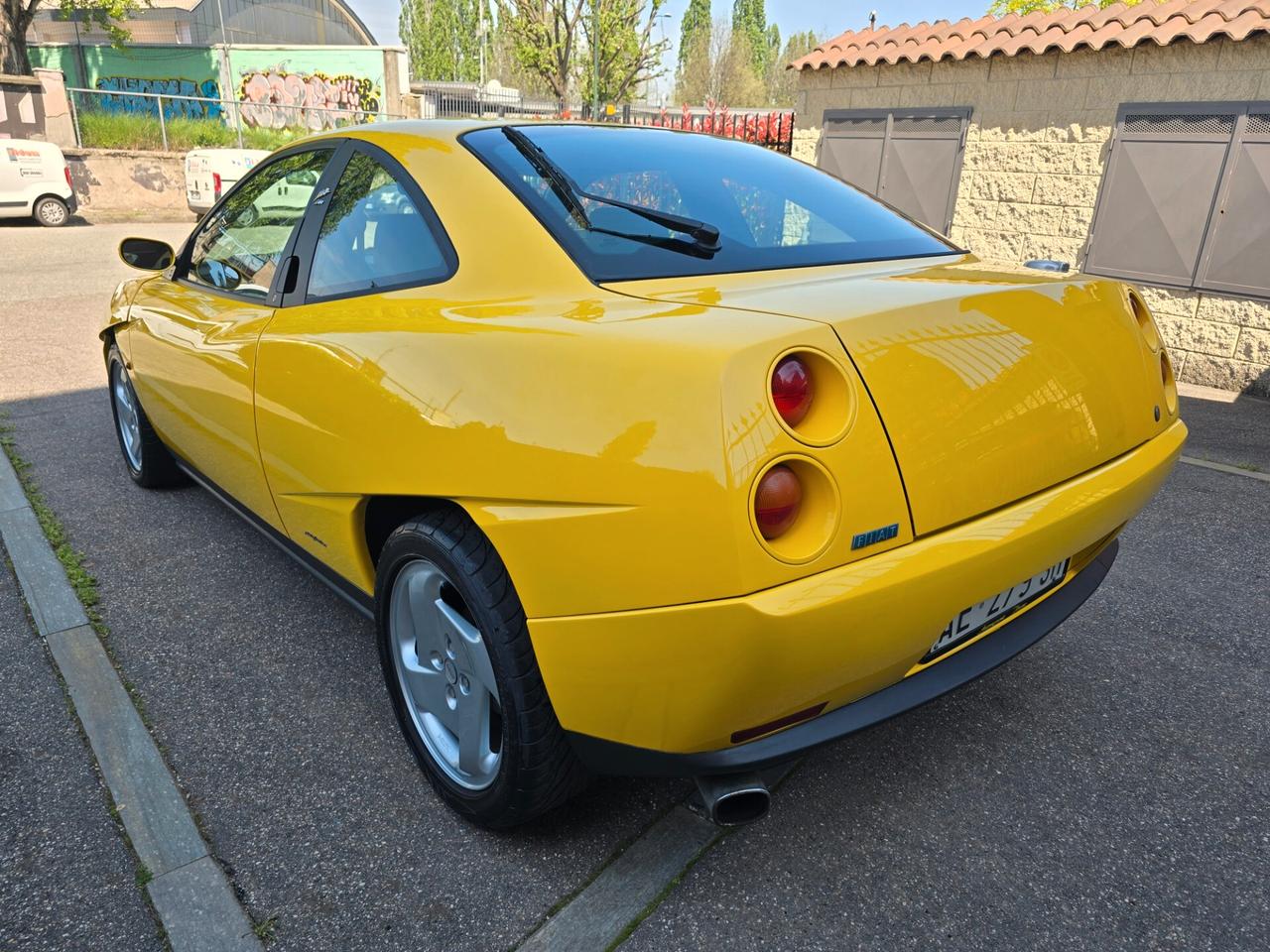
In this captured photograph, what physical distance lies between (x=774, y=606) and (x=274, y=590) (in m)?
2.35

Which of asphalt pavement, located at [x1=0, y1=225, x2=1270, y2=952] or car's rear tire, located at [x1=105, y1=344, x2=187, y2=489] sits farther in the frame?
car's rear tire, located at [x1=105, y1=344, x2=187, y2=489]

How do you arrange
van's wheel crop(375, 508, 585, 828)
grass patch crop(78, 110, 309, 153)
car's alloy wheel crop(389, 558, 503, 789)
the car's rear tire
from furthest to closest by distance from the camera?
1. grass patch crop(78, 110, 309, 153)
2. the car's rear tire
3. car's alloy wheel crop(389, 558, 503, 789)
4. van's wheel crop(375, 508, 585, 828)

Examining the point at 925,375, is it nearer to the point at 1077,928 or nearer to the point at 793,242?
the point at 793,242

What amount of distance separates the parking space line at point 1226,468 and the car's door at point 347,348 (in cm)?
475

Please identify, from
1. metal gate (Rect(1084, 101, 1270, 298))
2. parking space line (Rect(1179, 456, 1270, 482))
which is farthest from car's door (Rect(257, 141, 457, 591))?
metal gate (Rect(1084, 101, 1270, 298))

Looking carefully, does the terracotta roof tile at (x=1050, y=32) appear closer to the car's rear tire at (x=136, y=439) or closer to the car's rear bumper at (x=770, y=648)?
the car's rear bumper at (x=770, y=648)

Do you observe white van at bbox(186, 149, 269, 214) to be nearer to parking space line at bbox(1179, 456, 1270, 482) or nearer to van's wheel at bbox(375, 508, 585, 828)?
parking space line at bbox(1179, 456, 1270, 482)

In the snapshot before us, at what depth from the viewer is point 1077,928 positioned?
177cm

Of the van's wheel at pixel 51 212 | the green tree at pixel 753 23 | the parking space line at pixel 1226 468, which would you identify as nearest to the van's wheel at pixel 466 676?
the parking space line at pixel 1226 468

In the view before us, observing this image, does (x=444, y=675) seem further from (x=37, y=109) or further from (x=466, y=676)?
(x=37, y=109)

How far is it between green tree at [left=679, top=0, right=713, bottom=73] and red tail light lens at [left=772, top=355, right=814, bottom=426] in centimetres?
7368

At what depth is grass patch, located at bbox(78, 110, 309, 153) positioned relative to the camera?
20500 mm

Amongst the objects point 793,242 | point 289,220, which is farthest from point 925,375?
point 289,220

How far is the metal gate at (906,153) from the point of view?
884 cm
